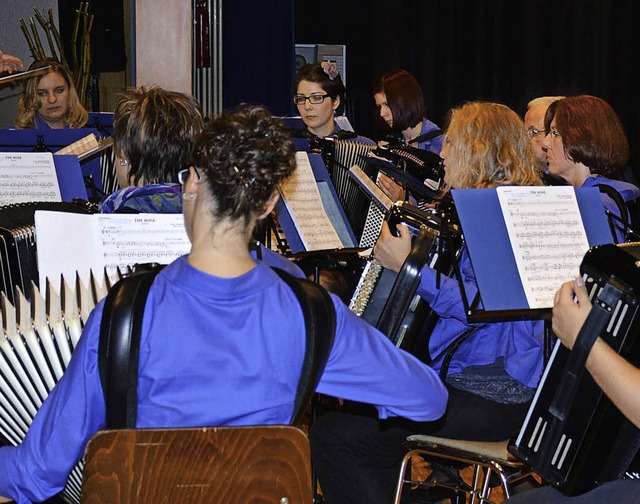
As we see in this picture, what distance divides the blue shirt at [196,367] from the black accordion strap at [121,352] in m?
0.02

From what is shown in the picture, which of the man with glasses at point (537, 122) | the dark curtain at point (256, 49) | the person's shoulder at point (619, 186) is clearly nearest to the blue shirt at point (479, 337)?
the person's shoulder at point (619, 186)

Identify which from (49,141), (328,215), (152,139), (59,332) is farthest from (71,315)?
(49,141)

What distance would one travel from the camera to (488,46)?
22.4 ft

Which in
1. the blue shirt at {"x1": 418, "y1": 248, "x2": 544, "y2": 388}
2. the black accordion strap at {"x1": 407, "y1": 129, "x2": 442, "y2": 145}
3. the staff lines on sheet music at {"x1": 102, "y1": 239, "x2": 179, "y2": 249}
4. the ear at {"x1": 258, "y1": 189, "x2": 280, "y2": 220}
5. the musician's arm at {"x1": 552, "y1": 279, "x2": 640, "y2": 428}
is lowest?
the blue shirt at {"x1": 418, "y1": 248, "x2": 544, "y2": 388}

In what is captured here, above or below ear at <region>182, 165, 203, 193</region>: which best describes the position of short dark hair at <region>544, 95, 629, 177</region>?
below

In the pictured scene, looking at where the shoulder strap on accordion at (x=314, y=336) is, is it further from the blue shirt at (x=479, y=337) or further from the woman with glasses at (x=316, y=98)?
the woman with glasses at (x=316, y=98)

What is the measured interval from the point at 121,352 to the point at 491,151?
1621 mm

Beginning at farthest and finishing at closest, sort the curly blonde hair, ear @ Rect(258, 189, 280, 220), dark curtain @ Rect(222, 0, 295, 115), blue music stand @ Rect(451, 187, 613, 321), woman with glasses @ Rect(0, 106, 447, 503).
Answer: dark curtain @ Rect(222, 0, 295, 115) → the curly blonde hair → blue music stand @ Rect(451, 187, 613, 321) → ear @ Rect(258, 189, 280, 220) → woman with glasses @ Rect(0, 106, 447, 503)

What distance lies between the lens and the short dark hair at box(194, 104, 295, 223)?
59.4 inches

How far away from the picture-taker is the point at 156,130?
2508mm

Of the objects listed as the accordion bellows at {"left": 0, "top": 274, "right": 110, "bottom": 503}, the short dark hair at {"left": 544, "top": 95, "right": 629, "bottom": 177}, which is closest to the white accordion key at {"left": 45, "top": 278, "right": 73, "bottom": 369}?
the accordion bellows at {"left": 0, "top": 274, "right": 110, "bottom": 503}

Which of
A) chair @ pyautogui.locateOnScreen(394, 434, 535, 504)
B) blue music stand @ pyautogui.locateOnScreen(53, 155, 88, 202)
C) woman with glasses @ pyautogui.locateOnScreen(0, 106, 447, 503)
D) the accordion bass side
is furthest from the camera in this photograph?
blue music stand @ pyautogui.locateOnScreen(53, 155, 88, 202)

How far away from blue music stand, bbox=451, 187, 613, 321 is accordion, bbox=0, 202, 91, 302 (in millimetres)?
1109

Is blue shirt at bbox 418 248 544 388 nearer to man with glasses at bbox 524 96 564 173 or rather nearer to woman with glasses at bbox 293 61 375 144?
man with glasses at bbox 524 96 564 173
